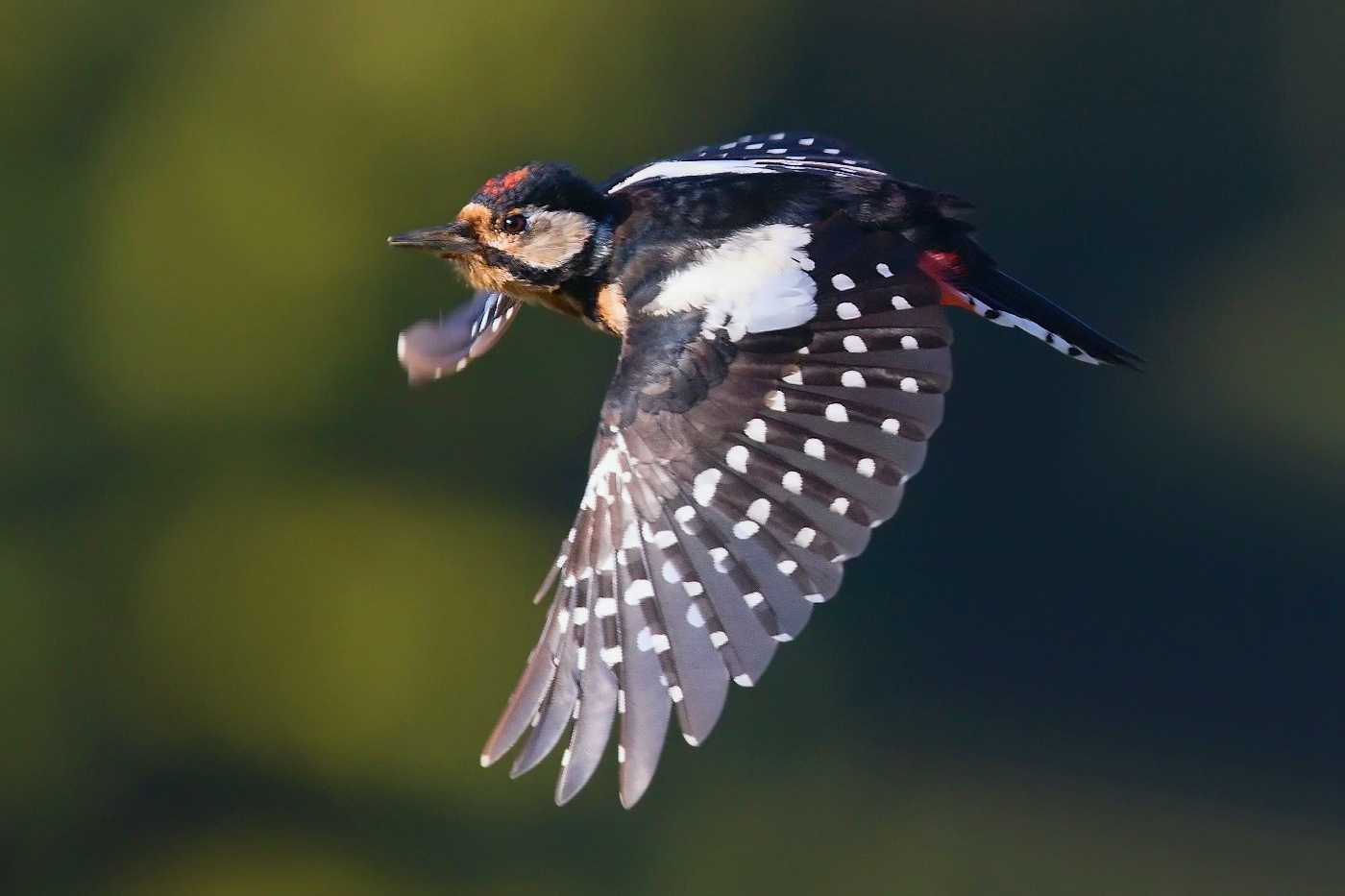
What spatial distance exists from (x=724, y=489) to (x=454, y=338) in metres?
0.66

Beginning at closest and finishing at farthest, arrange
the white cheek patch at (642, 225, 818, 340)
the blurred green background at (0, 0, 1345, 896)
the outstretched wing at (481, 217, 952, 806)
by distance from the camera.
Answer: the outstretched wing at (481, 217, 952, 806)
the white cheek patch at (642, 225, 818, 340)
the blurred green background at (0, 0, 1345, 896)

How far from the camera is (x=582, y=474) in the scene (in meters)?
4.99

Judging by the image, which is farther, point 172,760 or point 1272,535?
point 1272,535

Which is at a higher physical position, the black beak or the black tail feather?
the black tail feather

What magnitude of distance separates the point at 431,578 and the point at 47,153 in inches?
68.2

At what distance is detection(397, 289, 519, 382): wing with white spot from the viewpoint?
86.3 inches

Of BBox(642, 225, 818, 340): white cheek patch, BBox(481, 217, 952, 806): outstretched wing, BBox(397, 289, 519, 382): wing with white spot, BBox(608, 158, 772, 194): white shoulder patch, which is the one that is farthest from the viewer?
BBox(397, 289, 519, 382): wing with white spot

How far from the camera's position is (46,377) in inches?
188

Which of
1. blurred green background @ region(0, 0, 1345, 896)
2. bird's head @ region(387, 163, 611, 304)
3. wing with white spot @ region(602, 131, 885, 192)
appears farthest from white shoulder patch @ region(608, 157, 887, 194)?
blurred green background @ region(0, 0, 1345, 896)

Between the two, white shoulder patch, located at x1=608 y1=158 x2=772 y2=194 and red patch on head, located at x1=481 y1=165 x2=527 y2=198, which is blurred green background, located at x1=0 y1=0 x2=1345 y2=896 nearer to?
white shoulder patch, located at x1=608 y1=158 x2=772 y2=194

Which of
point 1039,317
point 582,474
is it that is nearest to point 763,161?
point 1039,317

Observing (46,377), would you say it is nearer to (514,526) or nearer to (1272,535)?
(514,526)

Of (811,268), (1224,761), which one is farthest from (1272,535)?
(811,268)

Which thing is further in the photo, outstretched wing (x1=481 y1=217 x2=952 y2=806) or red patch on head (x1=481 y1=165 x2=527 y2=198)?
red patch on head (x1=481 y1=165 x2=527 y2=198)
